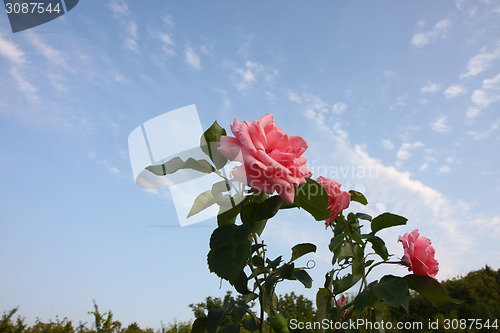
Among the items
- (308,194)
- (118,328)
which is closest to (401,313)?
(118,328)

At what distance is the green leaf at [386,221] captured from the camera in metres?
1.81

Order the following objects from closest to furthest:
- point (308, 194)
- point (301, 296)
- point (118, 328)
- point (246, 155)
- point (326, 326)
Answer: point (246, 155), point (308, 194), point (326, 326), point (118, 328), point (301, 296)

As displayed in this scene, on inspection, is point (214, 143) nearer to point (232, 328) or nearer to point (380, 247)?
point (232, 328)

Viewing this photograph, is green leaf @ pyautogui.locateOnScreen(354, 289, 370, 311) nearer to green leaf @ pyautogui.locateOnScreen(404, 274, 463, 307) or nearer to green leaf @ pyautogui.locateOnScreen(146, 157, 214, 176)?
green leaf @ pyautogui.locateOnScreen(404, 274, 463, 307)

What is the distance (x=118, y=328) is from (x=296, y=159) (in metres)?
2.18

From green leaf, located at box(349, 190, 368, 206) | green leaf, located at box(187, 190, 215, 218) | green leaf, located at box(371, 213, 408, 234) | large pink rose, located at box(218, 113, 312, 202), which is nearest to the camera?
large pink rose, located at box(218, 113, 312, 202)

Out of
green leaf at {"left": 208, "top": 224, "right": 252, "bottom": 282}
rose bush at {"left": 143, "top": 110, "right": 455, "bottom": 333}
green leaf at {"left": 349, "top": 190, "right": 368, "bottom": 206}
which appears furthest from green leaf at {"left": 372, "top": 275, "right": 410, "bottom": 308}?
green leaf at {"left": 208, "top": 224, "right": 252, "bottom": 282}

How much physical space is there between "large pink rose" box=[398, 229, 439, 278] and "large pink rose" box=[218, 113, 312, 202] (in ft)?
2.58

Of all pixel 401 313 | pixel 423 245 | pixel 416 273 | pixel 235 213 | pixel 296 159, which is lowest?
pixel 401 313

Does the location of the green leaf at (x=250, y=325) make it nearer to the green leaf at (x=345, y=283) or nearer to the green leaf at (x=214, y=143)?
the green leaf at (x=345, y=283)

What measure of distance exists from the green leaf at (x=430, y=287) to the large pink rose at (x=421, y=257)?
6 cm

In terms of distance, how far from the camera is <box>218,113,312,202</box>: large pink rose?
1.20m

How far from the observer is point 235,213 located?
1.43 metres

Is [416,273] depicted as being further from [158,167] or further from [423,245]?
[158,167]
